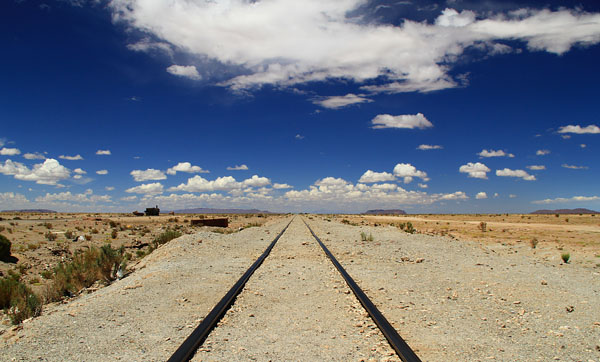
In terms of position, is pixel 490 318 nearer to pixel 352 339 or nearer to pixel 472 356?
pixel 472 356

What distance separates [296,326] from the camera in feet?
18.9

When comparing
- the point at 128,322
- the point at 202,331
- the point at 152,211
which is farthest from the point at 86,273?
the point at 152,211

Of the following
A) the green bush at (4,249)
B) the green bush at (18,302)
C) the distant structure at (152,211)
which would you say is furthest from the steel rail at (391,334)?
the distant structure at (152,211)

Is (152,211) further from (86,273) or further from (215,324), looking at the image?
(215,324)

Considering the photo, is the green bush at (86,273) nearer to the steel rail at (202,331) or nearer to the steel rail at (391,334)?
the steel rail at (202,331)

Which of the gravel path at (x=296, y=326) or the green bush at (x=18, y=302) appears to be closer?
the gravel path at (x=296, y=326)

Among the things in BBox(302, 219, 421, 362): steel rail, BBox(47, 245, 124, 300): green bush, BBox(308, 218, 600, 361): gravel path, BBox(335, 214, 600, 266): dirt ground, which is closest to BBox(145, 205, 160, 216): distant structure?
BBox(335, 214, 600, 266): dirt ground

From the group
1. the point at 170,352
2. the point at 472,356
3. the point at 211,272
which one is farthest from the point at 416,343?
the point at 211,272

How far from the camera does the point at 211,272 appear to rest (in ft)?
33.9

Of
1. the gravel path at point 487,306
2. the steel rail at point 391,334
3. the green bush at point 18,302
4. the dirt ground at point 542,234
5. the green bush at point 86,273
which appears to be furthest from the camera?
the dirt ground at point 542,234

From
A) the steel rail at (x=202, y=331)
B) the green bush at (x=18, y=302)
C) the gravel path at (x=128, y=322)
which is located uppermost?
the steel rail at (x=202, y=331)

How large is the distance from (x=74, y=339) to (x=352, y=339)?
3926mm

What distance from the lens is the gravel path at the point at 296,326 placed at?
4641mm

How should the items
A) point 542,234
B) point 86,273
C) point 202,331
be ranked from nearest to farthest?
point 202,331
point 86,273
point 542,234
